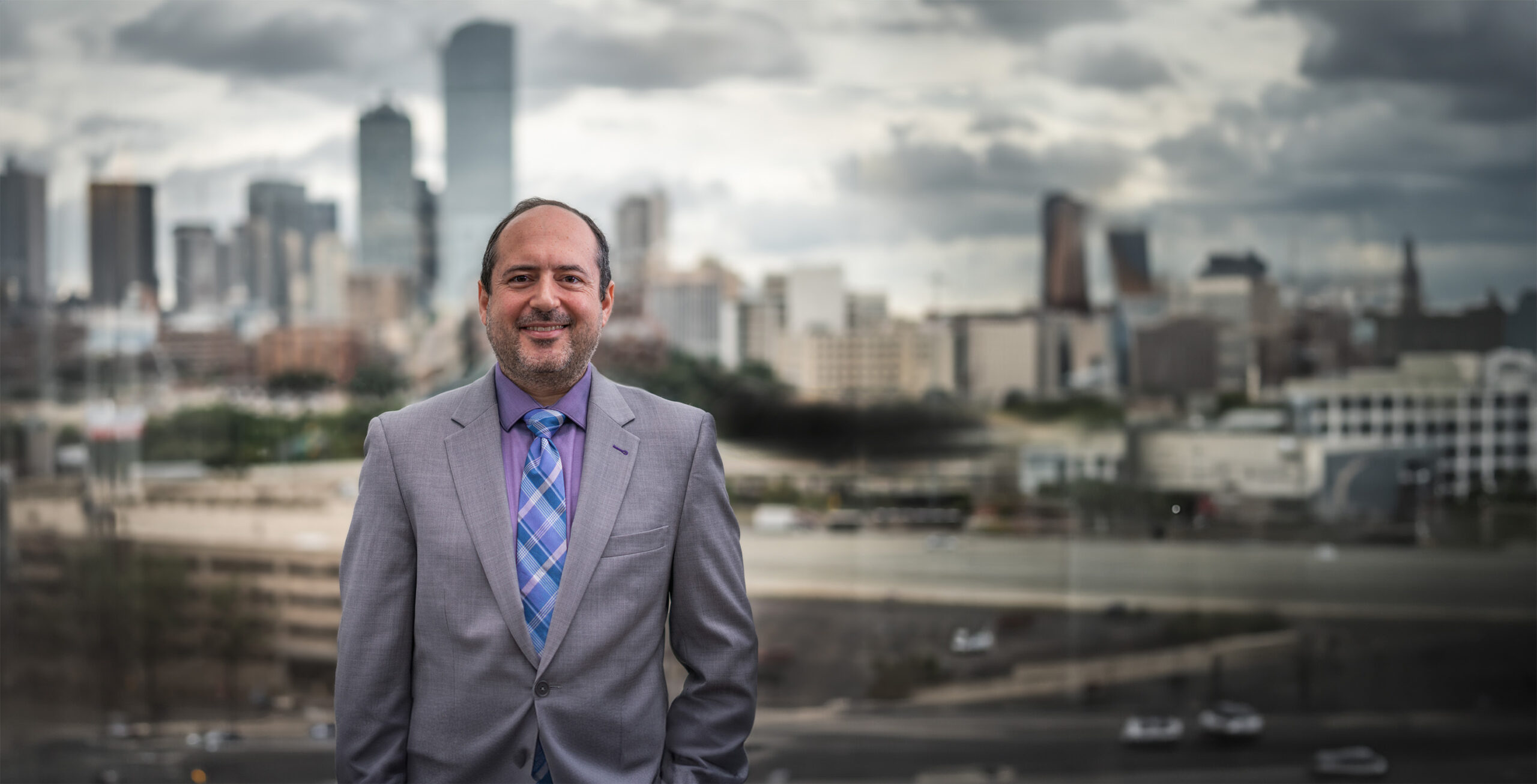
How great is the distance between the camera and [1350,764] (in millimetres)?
11516

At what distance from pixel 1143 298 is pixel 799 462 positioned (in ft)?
14.6

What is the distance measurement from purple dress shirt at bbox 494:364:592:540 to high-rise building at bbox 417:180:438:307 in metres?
11.4

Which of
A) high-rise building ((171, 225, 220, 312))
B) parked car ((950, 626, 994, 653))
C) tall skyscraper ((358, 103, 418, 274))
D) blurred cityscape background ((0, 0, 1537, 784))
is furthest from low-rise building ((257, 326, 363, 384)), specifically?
parked car ((950, 626, 994, 653))

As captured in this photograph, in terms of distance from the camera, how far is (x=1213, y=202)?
11.9 m

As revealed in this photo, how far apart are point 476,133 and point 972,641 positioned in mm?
8579

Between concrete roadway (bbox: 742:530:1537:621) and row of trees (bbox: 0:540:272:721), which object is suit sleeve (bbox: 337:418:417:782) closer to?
concrete roadway (bbox: 742:530:1537:621)

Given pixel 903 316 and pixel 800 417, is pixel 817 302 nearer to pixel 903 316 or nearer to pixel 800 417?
pixel 903 316

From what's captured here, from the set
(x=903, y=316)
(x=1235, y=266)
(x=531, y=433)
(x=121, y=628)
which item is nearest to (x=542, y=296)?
(x=531, y=433)

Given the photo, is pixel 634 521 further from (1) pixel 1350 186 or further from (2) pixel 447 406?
(1) pixel 1350 186

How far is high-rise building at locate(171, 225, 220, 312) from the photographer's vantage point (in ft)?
39.5

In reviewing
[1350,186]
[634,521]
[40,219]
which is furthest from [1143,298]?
[634,521]

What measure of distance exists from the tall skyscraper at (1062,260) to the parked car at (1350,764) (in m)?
5.16

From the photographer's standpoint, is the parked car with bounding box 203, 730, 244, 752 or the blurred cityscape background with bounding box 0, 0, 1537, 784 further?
the parked car with bounding box 203, 730, 244, 752

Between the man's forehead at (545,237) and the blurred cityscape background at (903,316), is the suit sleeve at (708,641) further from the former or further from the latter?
the blurred cityscape background at (903,316)
